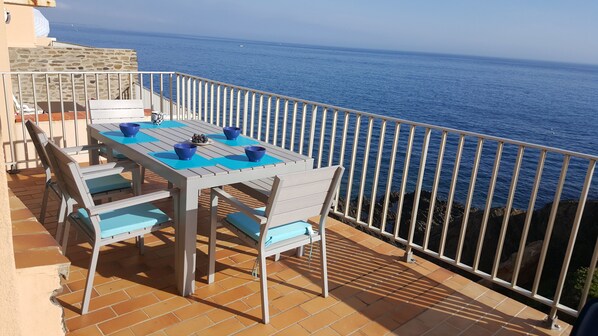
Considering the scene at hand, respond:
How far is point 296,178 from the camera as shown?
248 cm

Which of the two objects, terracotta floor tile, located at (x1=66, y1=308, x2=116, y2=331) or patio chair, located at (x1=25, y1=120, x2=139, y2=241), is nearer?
terracotta floor tile, located at (x1=66, y1=308, x2=116, y2=331)

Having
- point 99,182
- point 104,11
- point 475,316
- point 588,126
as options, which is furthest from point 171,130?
point 104,11

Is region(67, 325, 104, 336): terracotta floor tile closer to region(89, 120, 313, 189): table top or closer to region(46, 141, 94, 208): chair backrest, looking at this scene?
region(46, 141, 94, 208): chair backrest

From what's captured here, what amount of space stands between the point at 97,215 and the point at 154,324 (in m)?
0.73

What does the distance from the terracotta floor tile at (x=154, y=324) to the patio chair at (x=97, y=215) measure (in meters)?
0.37

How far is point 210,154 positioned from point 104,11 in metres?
59.8

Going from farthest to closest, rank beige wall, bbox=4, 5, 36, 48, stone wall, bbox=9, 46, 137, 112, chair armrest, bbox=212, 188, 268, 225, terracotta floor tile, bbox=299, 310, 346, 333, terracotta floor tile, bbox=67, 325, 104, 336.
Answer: beige wall, bbox=4, 5, 36, 48 < stone wall, bbox=9, 46, 137, 112 < terracotta floor tile, bbox=299, 310, 346, 333 < chair armrest, bbox=212, 188, 268, 225 < terracotta floor tile, bbox=67, 325, 104, 336

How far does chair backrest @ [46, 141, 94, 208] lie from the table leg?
1.77 ft

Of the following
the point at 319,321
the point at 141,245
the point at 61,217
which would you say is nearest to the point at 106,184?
the point at 61,217

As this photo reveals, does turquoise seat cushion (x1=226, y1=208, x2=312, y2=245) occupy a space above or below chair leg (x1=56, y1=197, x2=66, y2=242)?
above

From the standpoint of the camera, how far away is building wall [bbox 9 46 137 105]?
13.6 meters

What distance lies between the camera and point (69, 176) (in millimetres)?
2629

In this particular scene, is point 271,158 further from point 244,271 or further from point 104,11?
point 104,11

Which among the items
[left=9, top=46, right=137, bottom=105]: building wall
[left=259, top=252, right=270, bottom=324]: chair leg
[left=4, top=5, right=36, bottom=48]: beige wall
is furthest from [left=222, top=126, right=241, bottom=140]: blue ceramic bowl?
[left=4, top=5, right=36, bottom=48]: beige wall
